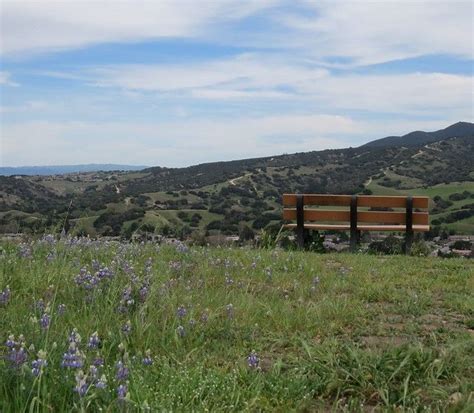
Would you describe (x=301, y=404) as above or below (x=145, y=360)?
below

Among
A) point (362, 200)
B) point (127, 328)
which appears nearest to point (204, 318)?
point (127, 328)

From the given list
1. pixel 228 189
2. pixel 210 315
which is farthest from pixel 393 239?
pixel 228 189

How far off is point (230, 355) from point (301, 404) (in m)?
0.83

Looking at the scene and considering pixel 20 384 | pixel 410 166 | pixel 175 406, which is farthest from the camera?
pixel 410 166

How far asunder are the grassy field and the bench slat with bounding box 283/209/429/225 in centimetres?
528

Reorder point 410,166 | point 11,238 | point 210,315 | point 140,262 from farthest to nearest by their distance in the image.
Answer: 1. point 410,166
2. point 11,238
3. point 140,262
4. point 210,315

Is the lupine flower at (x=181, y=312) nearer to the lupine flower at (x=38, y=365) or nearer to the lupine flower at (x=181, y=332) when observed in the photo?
the lupine flower at (x=181, y=332)

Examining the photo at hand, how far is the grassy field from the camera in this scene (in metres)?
2.80

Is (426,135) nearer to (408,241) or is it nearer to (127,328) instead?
(408,241)

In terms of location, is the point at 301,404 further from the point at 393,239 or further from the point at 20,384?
the point at 393,239

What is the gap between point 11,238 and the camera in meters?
7.50

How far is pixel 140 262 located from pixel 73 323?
9.12ft

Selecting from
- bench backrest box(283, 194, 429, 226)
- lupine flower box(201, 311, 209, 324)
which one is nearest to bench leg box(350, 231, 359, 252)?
bench backrest box(283, 194, 429, 226)

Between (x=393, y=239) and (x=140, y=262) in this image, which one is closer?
(x=140, y=262)
